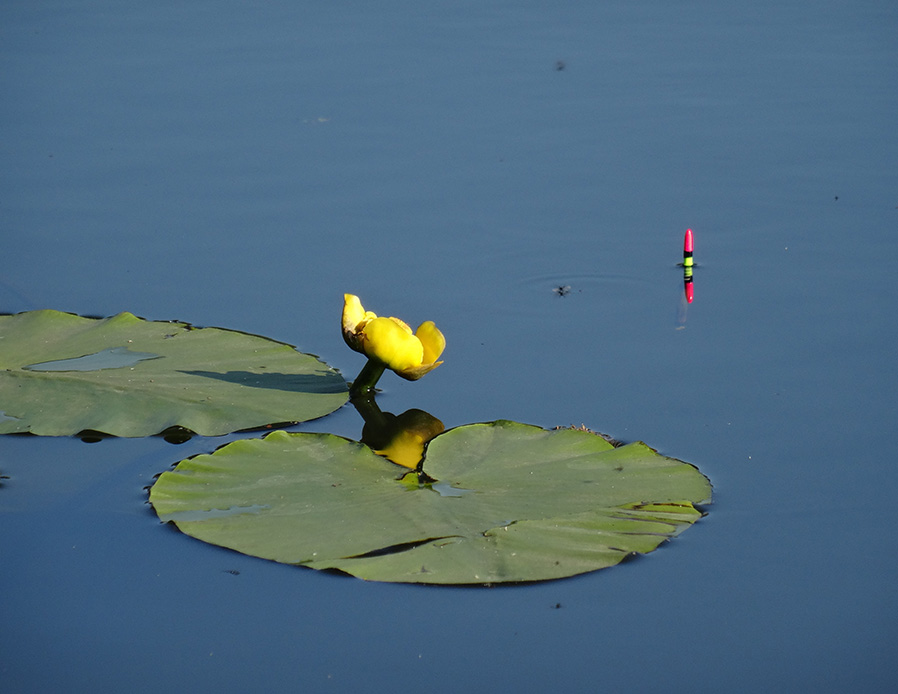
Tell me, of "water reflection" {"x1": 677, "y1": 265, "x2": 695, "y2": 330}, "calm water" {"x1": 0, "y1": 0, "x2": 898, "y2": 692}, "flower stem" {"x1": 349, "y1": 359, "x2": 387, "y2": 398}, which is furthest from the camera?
"water reflection" {"x1": 677, "y1": 265, "x2": 695, "y2": 330}

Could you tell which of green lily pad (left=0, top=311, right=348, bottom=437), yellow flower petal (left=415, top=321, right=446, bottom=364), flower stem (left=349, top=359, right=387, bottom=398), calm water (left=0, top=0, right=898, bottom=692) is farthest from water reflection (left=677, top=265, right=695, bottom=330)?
green lily pad (left=0, top=311, right=348, bottom=437)

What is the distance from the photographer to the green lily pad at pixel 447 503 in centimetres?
267

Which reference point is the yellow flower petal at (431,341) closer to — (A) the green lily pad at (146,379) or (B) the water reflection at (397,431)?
(B) the water reflection at (397,431)

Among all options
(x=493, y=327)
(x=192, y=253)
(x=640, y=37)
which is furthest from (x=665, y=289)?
(x=640, y=37)

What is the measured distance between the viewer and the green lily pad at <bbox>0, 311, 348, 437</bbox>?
10.9 feet

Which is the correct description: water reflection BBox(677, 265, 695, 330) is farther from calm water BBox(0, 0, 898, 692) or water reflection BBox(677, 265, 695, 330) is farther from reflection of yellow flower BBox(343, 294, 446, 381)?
reflection of yellow flower BBox(343, 294, 446, 381)

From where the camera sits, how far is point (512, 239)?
4.93m

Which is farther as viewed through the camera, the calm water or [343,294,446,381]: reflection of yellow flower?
[343,294,446,381]: reflection of yellow flower

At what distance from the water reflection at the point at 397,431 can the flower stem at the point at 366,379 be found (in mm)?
25

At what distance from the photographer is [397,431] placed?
3.42 meters

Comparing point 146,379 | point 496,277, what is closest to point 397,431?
point 146,379

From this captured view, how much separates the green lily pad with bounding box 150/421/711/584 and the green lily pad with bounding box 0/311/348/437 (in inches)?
12.1

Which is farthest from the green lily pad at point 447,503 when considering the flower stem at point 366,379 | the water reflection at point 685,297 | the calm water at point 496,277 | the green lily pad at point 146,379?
the water reflection at point 685,297

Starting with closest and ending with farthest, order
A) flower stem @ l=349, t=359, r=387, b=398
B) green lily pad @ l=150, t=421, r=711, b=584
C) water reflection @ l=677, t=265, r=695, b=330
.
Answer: green lily pad @ l=150, t=421, r=711, b=584 → flower stem @ l=349, t=359, r=387, b=398 → water reflection @ l=677, t=265, r=695, b=330
